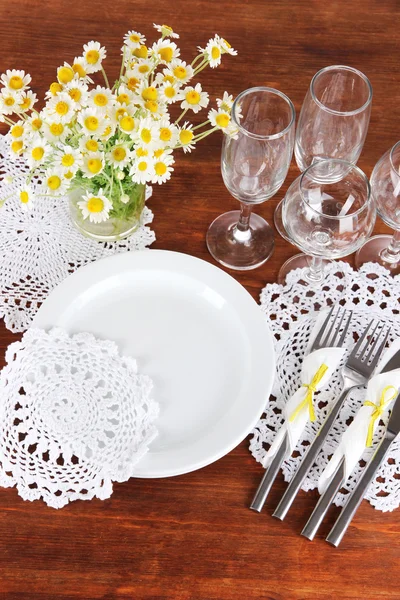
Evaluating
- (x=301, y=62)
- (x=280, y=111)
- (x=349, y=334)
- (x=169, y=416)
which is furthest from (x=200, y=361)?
(x=301, y=62)

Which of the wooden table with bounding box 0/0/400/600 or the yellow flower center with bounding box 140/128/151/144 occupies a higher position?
the yellow flower center with bounding box 140/128/151/144

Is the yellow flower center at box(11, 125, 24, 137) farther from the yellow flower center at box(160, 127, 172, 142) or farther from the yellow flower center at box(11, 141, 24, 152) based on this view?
the yellow flower center at box(160, 127, 172, 142)

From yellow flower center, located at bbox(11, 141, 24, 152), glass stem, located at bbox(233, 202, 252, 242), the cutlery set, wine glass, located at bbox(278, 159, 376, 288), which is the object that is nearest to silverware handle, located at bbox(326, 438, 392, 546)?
the cutlery set

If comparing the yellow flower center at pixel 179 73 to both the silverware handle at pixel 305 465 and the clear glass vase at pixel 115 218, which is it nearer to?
the clear glass vase at pixel 115 218

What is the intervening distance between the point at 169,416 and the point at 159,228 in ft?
0.97

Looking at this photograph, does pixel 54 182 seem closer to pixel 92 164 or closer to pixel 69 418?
pixel 92 164

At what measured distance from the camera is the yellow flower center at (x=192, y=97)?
83 cm

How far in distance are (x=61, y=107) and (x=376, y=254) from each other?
50 cm

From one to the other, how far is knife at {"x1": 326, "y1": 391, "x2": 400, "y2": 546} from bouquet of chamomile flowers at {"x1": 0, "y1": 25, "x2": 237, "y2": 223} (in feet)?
1.33

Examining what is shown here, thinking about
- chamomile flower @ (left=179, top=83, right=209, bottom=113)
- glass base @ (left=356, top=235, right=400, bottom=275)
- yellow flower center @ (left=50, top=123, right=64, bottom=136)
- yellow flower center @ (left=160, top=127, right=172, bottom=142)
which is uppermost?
chamomile flower @ (left=179, top=83, right=209, bottom=113)

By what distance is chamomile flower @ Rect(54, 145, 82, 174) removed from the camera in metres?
0.77

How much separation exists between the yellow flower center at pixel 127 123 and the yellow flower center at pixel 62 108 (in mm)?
63

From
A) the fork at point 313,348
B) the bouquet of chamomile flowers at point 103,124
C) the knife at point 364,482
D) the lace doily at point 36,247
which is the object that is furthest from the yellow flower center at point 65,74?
the knife at point 364,482

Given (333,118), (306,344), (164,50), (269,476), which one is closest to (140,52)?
(164,50)
